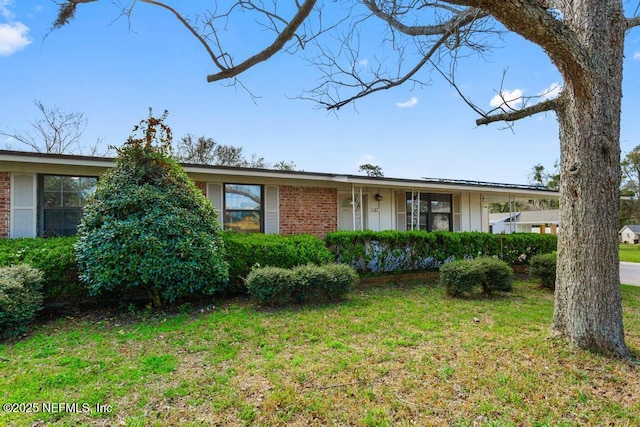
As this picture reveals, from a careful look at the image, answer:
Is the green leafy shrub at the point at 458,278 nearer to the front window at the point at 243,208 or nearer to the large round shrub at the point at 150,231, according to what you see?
the large round shrub at the point at 150,231

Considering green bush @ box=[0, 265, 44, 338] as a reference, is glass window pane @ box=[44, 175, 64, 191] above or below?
above

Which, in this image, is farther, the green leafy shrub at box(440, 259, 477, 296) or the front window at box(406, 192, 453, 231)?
the front window at box(406, 192, 453, 231)

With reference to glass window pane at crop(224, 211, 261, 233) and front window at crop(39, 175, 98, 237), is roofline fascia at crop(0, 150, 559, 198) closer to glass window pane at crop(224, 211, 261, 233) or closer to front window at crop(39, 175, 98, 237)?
front window at crop(39, 175, 98, 237)

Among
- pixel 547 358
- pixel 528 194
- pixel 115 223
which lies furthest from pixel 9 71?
pixel 528 194

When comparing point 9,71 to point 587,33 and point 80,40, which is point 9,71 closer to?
point 80,40

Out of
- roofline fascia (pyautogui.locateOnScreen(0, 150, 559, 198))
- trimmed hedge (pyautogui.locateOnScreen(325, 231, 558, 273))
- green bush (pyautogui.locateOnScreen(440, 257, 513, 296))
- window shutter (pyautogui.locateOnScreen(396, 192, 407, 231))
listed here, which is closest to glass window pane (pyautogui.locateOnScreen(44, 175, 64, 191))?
roofline fascia (pyautogui.locateOnScreen(0, 150, 559, 198))

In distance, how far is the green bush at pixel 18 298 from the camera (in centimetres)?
469

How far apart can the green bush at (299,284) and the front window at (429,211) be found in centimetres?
714

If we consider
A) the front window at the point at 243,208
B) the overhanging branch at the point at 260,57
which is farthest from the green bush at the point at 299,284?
the front window at the point at 243,208

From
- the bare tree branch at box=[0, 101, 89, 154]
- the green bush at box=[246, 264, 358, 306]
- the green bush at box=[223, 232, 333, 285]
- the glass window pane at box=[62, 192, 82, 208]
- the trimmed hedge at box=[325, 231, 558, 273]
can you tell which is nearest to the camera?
the green bush at box=[246, 264, 358, 306]

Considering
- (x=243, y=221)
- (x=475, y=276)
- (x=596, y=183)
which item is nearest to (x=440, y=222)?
(x=475, y=276)

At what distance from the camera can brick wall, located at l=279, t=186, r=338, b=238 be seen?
10766mm

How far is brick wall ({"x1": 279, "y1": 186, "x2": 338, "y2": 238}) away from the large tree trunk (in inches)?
307

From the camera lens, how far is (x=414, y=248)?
9.57 m
